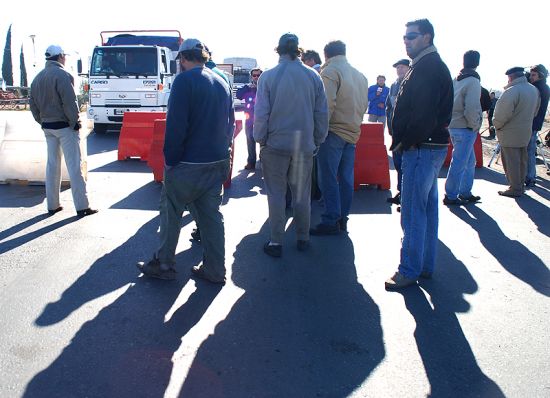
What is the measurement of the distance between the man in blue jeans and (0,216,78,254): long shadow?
12.6 feet

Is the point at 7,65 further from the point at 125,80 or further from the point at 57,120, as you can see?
the point at 57,120

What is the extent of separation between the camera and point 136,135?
9.84m

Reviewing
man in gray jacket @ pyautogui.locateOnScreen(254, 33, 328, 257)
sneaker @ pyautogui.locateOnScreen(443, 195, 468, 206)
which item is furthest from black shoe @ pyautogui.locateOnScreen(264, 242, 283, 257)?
sneaker @ pyautogui.locateOnScreen(443, 195, 468, 206)

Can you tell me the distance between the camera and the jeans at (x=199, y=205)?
3832 mm

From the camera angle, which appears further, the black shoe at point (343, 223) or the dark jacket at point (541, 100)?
the dark jacket at point (541, 100)

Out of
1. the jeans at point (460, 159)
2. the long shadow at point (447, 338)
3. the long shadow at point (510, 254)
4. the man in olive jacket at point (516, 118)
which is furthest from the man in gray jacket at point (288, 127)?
the man in olive jacket at point (516, 118)

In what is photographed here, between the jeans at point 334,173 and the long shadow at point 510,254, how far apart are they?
67.9 inches

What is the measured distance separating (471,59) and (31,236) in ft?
19.8

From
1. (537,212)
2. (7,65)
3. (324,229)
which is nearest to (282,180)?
(324,229)

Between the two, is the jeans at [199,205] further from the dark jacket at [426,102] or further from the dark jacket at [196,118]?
the dark jacket at [426,102]

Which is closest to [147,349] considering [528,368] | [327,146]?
[528,368]

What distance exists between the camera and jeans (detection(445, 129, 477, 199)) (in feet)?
22.2

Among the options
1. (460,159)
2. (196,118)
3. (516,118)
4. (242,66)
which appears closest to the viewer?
(196,118)

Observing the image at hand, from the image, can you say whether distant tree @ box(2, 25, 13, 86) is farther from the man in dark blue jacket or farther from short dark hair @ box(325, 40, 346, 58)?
the man in dark blue jacket
